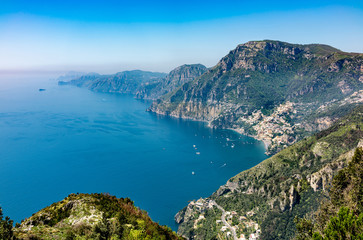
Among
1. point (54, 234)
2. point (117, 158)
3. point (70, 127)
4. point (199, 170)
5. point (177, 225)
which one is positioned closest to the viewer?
point (54, 234)

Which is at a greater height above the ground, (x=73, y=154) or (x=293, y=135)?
(x=293, y=135)

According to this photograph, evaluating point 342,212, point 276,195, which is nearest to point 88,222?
point 342,212

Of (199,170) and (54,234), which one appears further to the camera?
(199,170)

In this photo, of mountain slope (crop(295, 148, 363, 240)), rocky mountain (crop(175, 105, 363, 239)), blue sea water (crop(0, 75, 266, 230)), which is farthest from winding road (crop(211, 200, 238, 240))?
mountain slope (crop(295, 148, 363, 240))

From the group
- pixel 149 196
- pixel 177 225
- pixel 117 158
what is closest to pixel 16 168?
pixel 117 158

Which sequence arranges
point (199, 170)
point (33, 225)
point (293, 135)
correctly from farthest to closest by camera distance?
point (293, 135) → point (199, 170) → point (33, 225)

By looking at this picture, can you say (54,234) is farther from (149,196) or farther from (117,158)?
(117,158)

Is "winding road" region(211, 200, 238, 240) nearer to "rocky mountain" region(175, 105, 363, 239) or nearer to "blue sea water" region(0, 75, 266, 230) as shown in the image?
"rocky mountain" region(175, 105, 363, 239)
